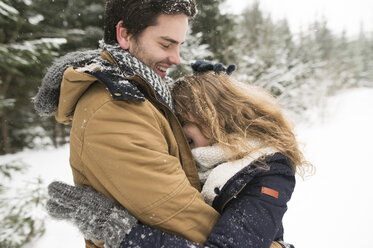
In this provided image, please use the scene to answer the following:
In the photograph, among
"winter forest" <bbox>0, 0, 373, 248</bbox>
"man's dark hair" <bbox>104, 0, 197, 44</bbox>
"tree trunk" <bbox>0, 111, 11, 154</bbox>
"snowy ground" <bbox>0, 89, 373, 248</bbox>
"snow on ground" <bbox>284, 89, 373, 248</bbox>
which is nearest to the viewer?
"man's dark hair" <bbox>104, 0, 197, 44</bbox>

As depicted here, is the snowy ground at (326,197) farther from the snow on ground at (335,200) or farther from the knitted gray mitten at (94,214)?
the knitted gray mitten at (94,214)

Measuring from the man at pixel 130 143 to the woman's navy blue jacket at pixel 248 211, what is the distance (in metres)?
0.07

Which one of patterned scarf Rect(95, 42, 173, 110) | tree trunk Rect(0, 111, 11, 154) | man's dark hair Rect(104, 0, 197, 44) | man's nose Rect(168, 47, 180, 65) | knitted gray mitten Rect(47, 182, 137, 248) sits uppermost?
man's dark hair Rect(104, 0, 197, 44)

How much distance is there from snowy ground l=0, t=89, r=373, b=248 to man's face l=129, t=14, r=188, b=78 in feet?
4.23

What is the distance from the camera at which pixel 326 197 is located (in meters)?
5.01

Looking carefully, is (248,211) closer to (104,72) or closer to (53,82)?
(104,72)

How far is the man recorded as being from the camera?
985mm

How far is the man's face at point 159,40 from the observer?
1447 mm

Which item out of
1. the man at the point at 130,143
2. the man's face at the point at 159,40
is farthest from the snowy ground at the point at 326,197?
the man's face at the point at 159,40

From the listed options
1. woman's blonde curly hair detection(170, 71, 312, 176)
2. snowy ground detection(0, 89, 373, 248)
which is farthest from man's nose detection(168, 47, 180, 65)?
snowy ground detection(0, 89, 373, 248)

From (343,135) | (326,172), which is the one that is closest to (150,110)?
(326,172)

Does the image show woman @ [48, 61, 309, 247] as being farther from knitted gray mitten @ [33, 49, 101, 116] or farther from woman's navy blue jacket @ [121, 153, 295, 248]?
knitted gray mitten @ [33, 49, 101, 116]

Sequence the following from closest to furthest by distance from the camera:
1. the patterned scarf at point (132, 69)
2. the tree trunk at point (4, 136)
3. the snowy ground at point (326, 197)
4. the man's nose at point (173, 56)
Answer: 1. the patterned scarf at point (132, 69)
2. the man's nose at point (173, 56)
3. the snowy ground at point (326, 197)
4. the tree trunk at point (4, 136)

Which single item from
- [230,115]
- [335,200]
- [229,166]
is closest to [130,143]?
[229,166]
